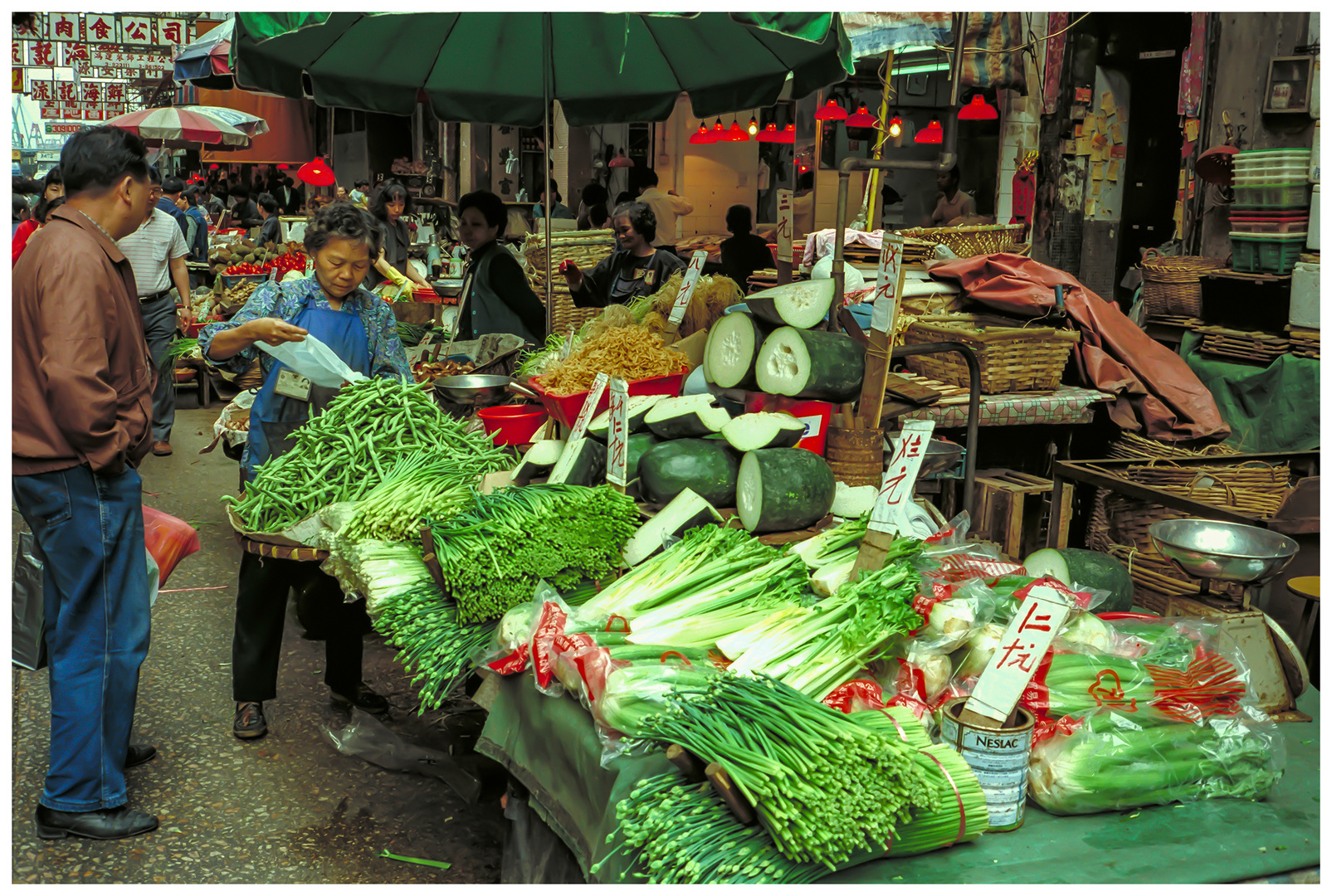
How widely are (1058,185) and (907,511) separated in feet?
30.1

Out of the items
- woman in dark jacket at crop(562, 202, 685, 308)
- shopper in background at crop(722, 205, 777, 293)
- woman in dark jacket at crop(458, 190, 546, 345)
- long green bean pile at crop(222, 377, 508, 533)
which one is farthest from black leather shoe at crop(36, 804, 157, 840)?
shopper in background at crop(722, 205, 777, 293)

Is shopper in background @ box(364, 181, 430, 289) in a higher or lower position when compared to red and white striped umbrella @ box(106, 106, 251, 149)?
lower

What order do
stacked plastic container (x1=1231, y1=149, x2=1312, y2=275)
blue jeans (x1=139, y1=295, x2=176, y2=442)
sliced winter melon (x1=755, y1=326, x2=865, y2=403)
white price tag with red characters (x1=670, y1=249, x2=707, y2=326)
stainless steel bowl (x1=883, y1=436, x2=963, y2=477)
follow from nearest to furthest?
sliced winter melon (x1=755, y1=326, x2=865, y2=403)
stainless steel bowl (x1=883, y1=436, x2=963, y2=477)
white price tag with red characters (x1=670, y1=249, x2=707, y2=326)
stacked plastic container (x1=1231, y1=149, x2=1312, y2=275)
blue jeans (x1=139, y1=295, x2=176, y2=442)

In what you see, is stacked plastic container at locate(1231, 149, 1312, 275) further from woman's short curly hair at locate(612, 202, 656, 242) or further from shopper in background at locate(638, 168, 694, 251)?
shopper in background at locate(638, 168, 694, 251)

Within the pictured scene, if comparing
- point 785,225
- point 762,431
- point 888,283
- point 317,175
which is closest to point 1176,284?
point 785,225

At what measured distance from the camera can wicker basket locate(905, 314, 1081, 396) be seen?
17.1 feet

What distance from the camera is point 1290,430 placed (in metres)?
6.41

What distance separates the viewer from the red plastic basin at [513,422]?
4.06 metres

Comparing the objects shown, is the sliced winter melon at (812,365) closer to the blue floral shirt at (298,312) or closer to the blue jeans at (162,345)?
the blue floral shirt at (298,312)

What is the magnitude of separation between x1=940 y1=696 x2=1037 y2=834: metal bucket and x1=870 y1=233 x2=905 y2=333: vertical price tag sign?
1629mm

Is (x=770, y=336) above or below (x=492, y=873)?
above

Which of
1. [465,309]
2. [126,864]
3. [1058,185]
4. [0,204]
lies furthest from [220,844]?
[1058,185]

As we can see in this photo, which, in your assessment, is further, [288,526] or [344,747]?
[344,747]

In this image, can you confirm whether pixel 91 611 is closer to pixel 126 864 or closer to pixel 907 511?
pixel 126 864
